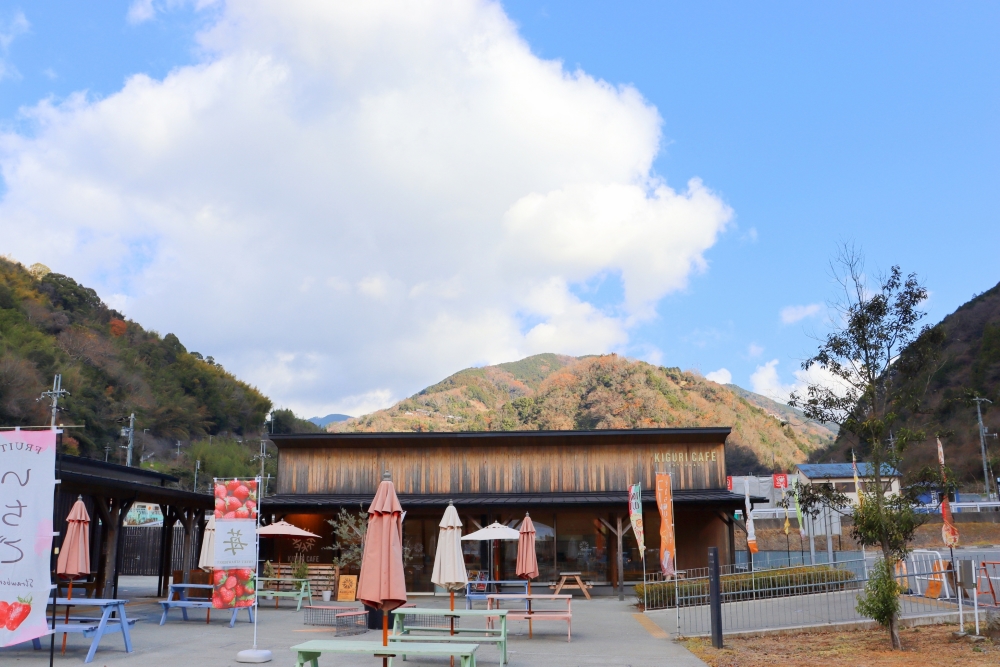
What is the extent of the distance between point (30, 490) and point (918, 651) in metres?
11.7

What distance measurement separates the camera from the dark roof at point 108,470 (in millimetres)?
18406

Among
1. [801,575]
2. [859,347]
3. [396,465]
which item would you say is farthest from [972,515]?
[859,347]

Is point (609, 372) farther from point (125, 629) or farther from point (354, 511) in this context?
point (125, 629)

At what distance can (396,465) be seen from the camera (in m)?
25.4

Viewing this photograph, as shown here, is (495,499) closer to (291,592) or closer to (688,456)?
(688,456)

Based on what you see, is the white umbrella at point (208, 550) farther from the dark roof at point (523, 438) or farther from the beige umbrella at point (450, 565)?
the beige umbrella at point (450, 565)

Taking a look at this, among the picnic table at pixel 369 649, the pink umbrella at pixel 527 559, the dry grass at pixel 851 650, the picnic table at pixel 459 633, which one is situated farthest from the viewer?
the pink umbrella at pixel 527 559

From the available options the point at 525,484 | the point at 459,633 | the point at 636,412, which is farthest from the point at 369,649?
the point at 636,412

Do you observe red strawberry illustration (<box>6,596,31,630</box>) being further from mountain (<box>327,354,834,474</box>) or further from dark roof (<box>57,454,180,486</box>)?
mountain (<box>327,354,834,474</box>)

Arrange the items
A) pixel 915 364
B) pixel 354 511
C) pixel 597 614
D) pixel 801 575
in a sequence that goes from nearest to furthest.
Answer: pixel 915 364 → pixel 597 614 → pixel 801 575 → pixel 354 511

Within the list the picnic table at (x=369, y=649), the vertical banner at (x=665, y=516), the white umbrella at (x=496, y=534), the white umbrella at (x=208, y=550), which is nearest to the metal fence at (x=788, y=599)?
the vertical banner at (x=665, y=516)

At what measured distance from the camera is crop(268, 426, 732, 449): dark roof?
2486 centimetres

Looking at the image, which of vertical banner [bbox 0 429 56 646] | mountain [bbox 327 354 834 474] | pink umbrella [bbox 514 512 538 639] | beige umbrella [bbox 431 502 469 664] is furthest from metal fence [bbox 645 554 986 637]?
mountain [bbox 327 354 834 474]

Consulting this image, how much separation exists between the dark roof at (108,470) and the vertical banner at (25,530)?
10.5 m
